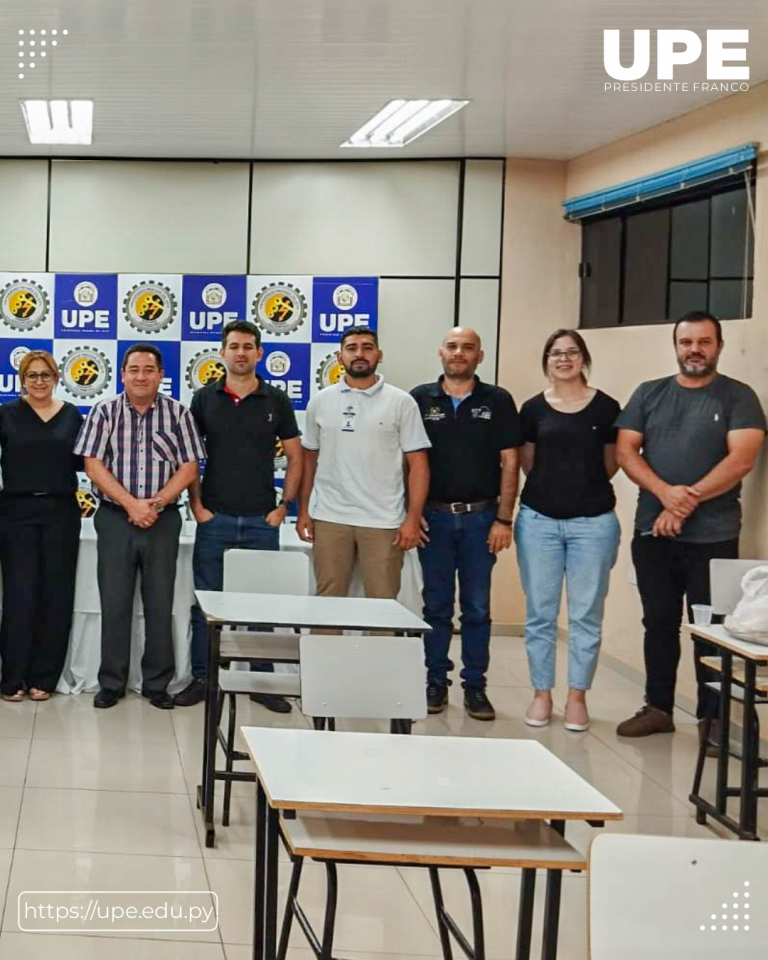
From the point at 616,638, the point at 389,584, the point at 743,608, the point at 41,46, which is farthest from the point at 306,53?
the point at 616,638

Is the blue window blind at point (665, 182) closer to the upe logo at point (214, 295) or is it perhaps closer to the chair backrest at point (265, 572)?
the upe logo at point (214, 295)

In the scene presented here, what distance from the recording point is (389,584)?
18.7ft

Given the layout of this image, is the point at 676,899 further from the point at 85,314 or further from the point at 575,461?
the point at 85,314

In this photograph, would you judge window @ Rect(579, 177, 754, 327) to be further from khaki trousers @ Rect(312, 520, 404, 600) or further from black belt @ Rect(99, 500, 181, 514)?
black belt @ Rect(99, 500, 181, 514)

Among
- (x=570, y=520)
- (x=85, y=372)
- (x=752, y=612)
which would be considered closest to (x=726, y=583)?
(x=752, y=612)

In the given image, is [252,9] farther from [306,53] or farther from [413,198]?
[413,198]

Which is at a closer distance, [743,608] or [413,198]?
[743,608]

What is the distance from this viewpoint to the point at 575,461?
17.6ft

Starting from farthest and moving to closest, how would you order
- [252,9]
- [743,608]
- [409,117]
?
1. [409,117]
2. [252,9]
3. [743,608]

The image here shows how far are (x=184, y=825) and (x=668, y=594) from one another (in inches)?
95.1

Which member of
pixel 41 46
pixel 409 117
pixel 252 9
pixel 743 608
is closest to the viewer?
pixel 743 608

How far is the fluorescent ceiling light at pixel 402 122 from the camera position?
620 cm

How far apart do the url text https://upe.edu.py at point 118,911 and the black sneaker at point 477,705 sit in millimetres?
2328

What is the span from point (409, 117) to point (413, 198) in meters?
1.26
